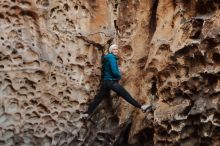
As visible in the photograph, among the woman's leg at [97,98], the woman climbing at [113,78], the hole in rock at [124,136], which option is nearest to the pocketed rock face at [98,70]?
the hole in rock at [124,136]

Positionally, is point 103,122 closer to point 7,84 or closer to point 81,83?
point 81,83

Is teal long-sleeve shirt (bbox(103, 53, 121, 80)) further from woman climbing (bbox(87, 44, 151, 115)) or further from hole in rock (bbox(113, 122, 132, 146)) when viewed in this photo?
hole in rock (bbox(113, 122, 132, 146))

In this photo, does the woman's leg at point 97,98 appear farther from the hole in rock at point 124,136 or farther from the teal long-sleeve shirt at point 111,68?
the hole in rock at point 124,136

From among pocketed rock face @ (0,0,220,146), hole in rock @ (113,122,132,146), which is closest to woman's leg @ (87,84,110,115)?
pocketed rock face @ (0,0,220,146)

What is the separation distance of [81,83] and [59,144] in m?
0.84

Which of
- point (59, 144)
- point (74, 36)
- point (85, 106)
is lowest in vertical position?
point (59, 144)

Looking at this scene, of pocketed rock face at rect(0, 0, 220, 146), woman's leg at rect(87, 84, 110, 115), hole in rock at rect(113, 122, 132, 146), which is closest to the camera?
pocketed rock face at rect(0, 0, 220, 146)

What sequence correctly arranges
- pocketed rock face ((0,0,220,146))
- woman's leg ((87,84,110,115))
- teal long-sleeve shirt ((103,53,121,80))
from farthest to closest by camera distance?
1. woman's leg ((87,84,110,115))
2. teal long-sleeve shirt ((103,53,121,80))
3. pocketed rock face ((0,0,220,146))

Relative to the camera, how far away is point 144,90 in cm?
685

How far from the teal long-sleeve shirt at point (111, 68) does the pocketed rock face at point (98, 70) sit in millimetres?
334

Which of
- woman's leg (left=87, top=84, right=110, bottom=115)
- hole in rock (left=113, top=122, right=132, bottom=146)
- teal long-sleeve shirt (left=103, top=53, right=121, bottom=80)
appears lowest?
hole in rock (left=113, top=122, right=132, bottom=146)

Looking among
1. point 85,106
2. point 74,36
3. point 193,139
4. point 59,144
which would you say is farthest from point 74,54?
point 193,139

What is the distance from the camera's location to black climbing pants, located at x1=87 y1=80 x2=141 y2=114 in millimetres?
6555

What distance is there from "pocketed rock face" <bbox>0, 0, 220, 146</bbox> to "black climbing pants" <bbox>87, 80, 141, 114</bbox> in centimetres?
16
